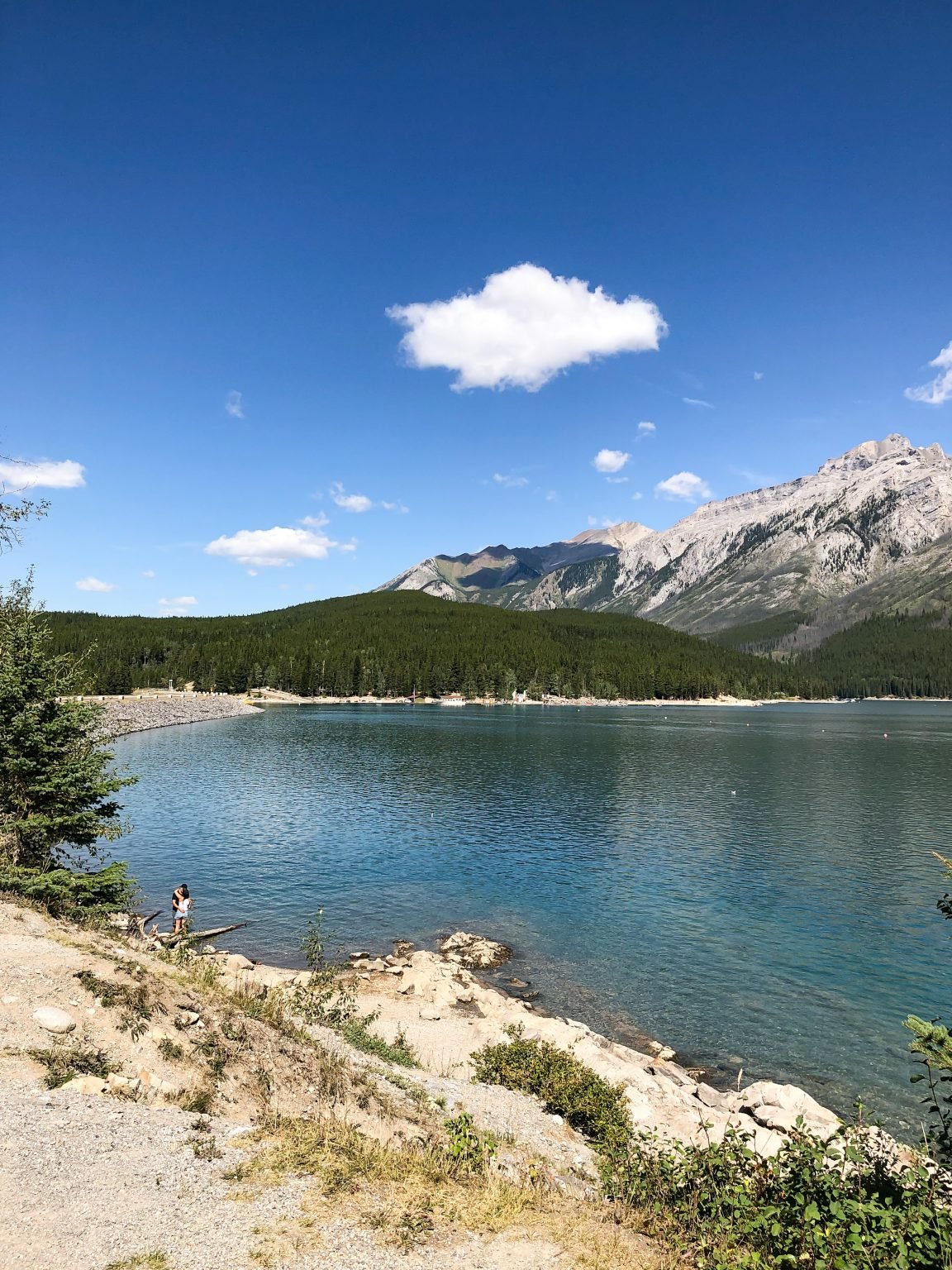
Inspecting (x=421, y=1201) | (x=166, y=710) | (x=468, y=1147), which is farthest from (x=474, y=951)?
(x=166, y=710)

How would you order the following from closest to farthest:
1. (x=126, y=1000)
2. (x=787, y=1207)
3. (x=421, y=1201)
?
1. (x=787, y=1207)
2. (x=421, y=1201)
3. (x=126, y=1000)

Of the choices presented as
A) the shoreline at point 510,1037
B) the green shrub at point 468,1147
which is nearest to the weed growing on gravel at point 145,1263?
the green shrub at point 468,1147

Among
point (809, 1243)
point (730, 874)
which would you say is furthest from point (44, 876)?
point (730, 874)

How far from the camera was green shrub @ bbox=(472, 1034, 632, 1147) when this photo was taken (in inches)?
707

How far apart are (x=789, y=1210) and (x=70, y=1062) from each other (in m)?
13.7

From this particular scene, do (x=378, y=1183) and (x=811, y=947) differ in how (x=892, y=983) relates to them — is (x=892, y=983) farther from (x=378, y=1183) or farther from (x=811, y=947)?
(x=378, y=1183)

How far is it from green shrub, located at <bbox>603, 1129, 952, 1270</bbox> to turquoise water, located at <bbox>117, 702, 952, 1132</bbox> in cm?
1293

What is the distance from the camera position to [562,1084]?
19.5 m


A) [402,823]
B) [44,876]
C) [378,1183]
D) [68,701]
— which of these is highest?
[68,701]

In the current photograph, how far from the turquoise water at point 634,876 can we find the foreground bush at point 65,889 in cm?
1120

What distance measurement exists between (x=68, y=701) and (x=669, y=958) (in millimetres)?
30077

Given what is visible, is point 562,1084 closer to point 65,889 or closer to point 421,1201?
point 421,1201

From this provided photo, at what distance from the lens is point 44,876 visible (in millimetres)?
21844

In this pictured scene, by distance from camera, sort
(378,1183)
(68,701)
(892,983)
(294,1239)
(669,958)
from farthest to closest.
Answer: (669,958) < (892,983) < (68,701) < (378,1183) < (294,1239)
